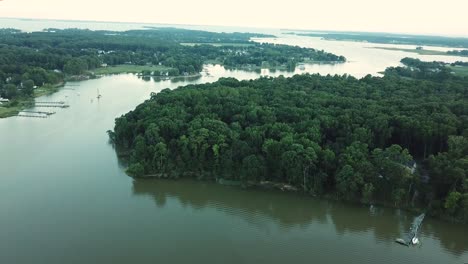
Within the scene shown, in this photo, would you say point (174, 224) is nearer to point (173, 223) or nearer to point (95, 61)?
point (173, 223)

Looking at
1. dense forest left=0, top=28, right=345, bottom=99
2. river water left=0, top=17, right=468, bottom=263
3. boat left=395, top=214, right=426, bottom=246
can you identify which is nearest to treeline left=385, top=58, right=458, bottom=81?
dense forest left=0, top=28, right=345, bottom=99

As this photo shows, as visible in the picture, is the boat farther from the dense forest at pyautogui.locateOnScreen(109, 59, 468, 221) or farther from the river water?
the dense forest at pyautogui.locateOnScreen(109, 59, 468, 221)

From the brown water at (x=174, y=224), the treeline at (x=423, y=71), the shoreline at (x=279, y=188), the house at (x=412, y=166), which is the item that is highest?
the treeline at (x=423, y=71)

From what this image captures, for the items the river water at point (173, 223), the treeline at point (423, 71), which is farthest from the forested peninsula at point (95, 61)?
the river water at point (173, 223)

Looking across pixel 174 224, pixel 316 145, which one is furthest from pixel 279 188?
pixel 174 224

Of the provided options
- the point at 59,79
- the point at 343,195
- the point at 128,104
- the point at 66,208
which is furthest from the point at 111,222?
the point at 59,79

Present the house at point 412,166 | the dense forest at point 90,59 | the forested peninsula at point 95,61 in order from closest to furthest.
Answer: the house at point 412,166, the forested peninsula at point 95,61, the dense forest at point 90,59

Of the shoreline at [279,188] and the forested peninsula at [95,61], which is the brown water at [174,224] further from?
the forested peninsula at [95,61]
